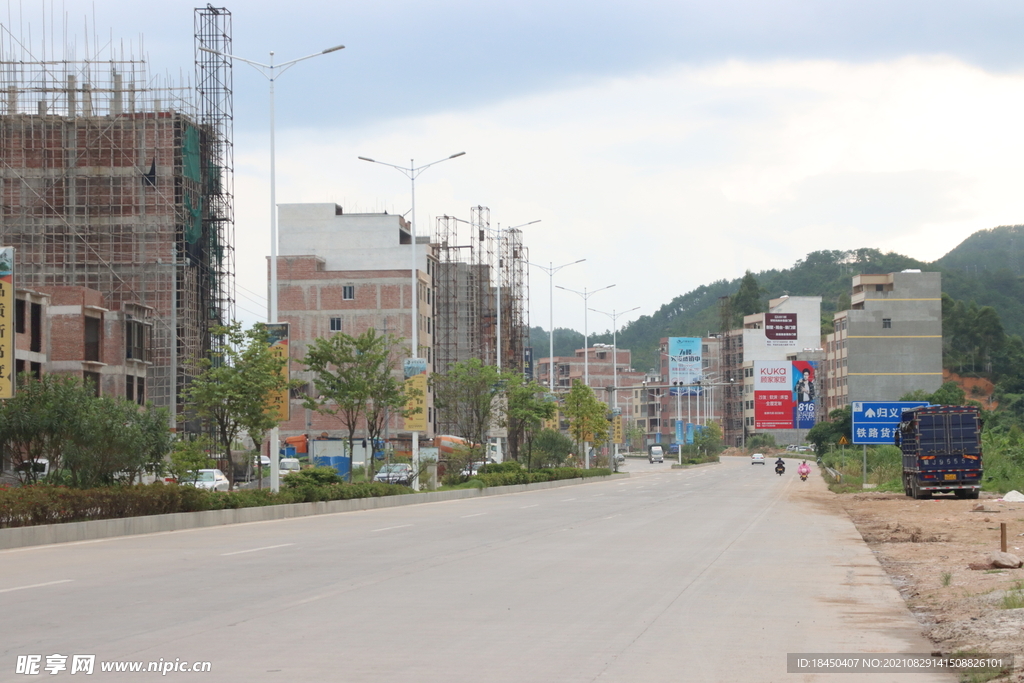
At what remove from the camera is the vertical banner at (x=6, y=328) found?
2669 cm

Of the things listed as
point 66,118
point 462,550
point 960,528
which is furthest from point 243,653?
point 66,118

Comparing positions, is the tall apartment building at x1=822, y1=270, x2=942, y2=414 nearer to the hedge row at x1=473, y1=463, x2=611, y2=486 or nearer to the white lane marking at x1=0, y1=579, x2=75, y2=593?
the hedge row at x1=473, y1=463, x2=611, y2=486

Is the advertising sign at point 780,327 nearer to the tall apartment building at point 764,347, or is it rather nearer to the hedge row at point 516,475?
the tall apartment building at point 764,347

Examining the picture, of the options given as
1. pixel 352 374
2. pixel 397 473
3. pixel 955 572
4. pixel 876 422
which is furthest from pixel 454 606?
pixel 397 473

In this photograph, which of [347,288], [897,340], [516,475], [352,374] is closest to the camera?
[352,374]

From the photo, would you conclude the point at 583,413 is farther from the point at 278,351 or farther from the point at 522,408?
the point at 278,351

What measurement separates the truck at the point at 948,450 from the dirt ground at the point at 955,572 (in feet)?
18.7

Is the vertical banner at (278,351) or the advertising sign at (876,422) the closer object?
the vertical banner at (278,351)

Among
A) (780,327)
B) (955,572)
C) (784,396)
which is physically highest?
(780,327)

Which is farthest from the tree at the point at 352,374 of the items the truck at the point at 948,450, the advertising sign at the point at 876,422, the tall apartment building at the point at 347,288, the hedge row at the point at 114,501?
the tall apartment building at the point at 347,288

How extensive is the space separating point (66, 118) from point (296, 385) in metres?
42.6

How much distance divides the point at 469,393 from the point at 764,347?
116743 mm

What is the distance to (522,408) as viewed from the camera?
65.2 metres

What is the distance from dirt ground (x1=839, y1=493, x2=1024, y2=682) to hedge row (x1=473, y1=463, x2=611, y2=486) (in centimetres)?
2116
